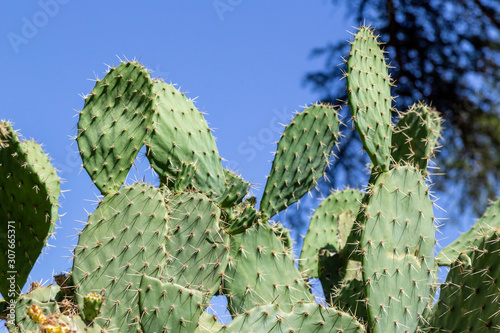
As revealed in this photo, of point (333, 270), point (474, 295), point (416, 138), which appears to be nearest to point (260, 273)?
point (333, 270)

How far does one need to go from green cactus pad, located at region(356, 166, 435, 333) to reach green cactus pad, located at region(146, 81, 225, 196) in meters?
0.58

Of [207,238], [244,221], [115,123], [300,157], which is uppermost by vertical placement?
[300,157]

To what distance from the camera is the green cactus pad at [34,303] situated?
1.56 meters

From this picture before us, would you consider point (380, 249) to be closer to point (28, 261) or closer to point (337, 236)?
point (337, 236)

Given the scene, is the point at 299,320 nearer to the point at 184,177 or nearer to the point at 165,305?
the point at 165,305

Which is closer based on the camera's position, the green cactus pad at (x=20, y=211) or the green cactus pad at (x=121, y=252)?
the green cactus pad at (x=121, y=252)

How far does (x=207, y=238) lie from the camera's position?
1.72 metres

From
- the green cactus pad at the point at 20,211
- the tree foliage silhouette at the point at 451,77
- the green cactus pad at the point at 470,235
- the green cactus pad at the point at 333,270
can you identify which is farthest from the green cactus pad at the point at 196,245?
the tree foliage silhouette at the point at 451,77

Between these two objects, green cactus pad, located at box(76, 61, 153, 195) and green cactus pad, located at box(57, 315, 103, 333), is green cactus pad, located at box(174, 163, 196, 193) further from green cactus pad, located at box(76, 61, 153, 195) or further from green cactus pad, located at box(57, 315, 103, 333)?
green cactus pad, located at box(57, 315, 103, 333)

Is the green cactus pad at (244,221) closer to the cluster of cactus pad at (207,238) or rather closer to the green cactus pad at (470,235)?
the cluster of cactus pad at (207,238)

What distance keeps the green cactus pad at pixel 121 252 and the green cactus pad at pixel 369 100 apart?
811 millimetres

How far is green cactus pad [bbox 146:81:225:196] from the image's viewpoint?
203 centimetres

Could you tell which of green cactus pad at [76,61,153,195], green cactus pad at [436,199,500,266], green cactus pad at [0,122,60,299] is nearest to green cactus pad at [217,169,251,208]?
green cactus pad at [76,61,153,195]

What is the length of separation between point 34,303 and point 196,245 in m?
0.48
